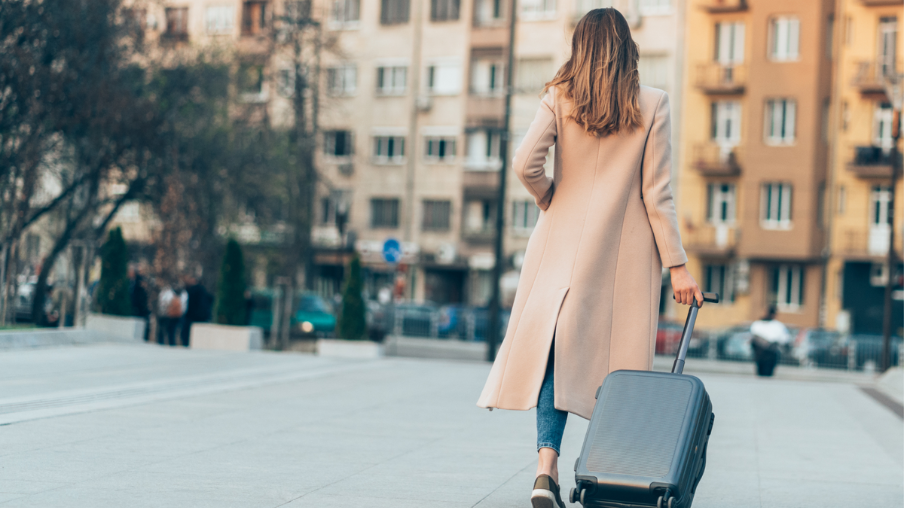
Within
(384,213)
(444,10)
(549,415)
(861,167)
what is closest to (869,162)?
(861,167)

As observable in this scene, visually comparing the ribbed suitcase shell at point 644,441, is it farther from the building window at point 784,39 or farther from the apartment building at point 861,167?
the building window at point 784,39

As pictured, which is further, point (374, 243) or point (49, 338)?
point (374, 243)

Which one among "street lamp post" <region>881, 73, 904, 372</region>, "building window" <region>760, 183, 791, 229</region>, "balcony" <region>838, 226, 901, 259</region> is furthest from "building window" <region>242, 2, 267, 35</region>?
"street lamp post" <region>881, 73, 904, 372</region>

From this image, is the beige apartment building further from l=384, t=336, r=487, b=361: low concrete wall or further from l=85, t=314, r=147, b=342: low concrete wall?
l=85, t=314, r=147, b=342: low concrete wall

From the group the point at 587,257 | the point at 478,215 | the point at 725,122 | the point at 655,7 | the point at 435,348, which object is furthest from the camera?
the point at 478,215

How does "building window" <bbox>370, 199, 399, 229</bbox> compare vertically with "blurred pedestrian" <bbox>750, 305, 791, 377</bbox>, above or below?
above

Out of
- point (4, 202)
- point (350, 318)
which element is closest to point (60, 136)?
point (4, 202)

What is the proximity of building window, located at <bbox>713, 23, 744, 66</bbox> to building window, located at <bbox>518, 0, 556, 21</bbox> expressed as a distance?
24.1ft

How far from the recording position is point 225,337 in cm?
1973

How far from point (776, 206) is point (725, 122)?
415 cm

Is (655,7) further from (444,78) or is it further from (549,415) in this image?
(549,415)

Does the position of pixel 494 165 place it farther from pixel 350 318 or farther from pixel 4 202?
pixel 4 202

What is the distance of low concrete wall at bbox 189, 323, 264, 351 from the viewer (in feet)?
64.2

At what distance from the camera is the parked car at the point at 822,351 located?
29172 mm
